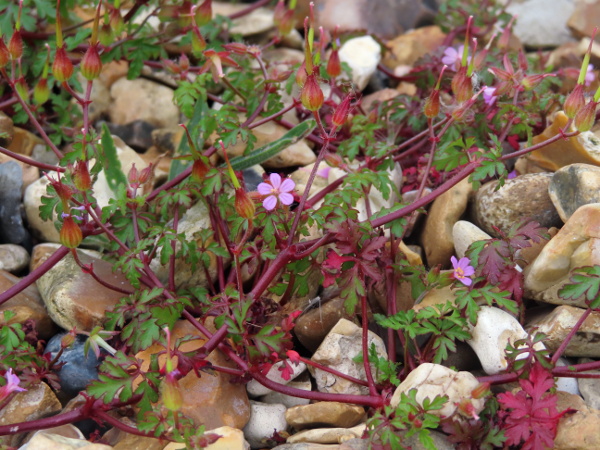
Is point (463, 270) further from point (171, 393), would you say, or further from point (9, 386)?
point (9, 386)

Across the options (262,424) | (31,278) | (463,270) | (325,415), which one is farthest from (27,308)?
(463,270)

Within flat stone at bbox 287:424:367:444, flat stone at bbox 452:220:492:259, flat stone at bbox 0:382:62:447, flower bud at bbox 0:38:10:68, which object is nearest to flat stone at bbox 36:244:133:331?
flat stone at bbox 0:382:62:447

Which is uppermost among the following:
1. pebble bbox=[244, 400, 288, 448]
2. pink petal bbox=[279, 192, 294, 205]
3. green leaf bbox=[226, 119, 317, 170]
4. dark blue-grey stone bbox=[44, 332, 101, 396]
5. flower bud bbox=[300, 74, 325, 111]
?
flower bud bbox=[300, 74, 325, 111]

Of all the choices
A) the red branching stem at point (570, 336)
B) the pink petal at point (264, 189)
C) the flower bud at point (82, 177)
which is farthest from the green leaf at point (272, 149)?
the red branching stem at point (570, 336)

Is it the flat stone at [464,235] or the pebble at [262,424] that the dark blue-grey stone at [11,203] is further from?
the flat stone at [464,235]

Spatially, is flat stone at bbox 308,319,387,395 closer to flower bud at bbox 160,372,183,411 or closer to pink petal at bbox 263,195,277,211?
pink petal at bbox 263,195,277,211
